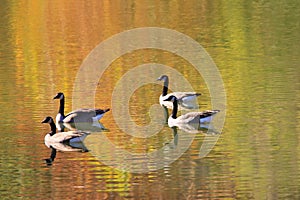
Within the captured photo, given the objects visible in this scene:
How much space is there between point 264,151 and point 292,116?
2727 millimetres

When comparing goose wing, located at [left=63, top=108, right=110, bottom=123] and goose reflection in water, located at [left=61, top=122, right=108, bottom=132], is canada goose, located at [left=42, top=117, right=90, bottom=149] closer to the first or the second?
goose reflection in water, located at [left=61, top=122, right=108, bottom=132]

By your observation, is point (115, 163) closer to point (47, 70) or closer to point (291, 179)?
point (291, 179)

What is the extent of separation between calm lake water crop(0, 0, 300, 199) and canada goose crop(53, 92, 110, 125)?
0.28 metres

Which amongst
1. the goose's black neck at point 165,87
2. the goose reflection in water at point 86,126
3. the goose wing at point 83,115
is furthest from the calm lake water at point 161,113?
the goose's black neck at point 165,87

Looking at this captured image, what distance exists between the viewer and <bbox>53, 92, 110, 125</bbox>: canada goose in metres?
19.0

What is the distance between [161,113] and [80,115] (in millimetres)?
1954

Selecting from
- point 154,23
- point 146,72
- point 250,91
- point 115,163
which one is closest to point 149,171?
point 115,163

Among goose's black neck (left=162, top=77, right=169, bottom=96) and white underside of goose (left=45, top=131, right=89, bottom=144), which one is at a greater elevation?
goose's black neck (left=162, top=77, right=169, bottom=96)

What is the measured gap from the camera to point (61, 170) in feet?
50.1

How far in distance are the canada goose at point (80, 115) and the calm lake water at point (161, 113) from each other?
0.91 feet

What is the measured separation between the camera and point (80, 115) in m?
19.3

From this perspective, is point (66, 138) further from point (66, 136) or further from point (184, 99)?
point (184, 99)

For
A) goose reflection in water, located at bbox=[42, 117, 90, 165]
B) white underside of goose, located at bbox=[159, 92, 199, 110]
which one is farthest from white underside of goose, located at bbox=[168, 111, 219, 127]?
goose reflection in water, located at bbox=[42, 117, 90, 165]

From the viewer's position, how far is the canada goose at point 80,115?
62.4 ft
